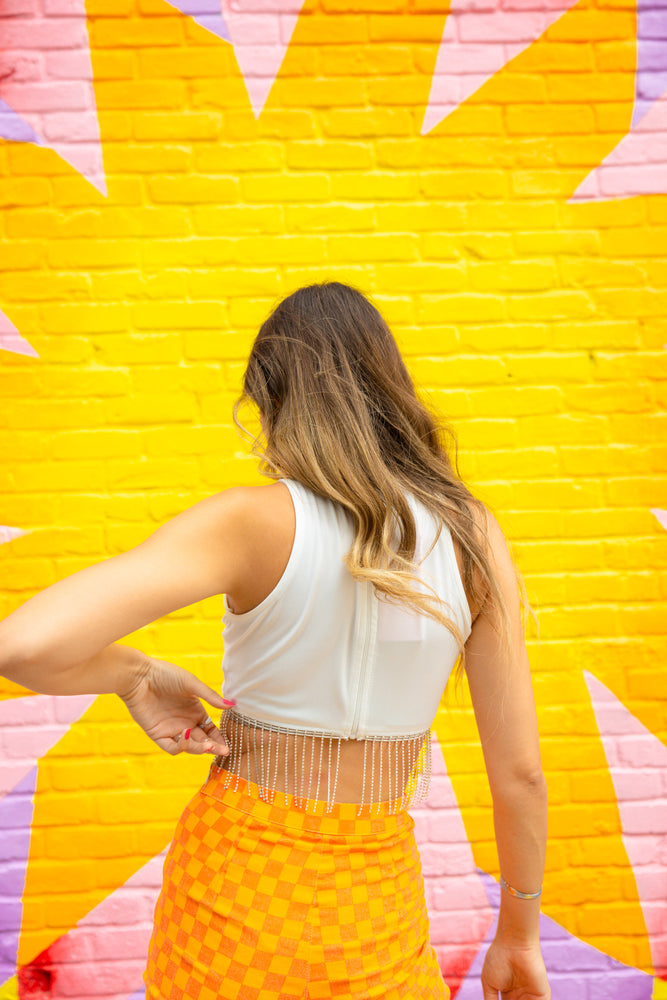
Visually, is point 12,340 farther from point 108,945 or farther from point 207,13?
point 108,945

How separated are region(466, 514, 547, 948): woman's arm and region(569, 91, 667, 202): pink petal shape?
1.53m

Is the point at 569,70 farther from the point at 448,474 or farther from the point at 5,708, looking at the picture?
the point at 5,708

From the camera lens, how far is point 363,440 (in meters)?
1.12

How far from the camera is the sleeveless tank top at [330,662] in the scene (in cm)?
106

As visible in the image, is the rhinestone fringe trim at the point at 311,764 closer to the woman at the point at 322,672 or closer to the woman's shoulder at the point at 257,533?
the woman at the point at 322,672

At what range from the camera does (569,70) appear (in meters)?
2.30

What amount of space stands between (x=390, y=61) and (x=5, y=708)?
213 centimetres

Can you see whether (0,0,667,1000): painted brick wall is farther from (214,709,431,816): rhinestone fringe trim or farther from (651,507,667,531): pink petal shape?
(214,709,431,816): rhinestone fringe trim

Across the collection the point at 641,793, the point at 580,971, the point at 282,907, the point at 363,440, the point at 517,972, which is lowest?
the point at 580,971

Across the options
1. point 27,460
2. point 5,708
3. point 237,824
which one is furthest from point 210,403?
point 237,824

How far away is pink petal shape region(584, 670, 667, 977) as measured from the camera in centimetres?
233

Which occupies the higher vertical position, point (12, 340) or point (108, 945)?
point (12, 340)

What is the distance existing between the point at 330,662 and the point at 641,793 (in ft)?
5.44

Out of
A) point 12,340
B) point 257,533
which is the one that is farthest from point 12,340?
point 257,533
